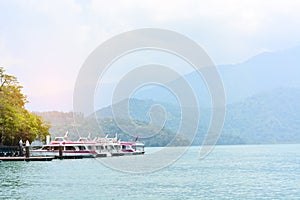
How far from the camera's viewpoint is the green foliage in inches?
3612

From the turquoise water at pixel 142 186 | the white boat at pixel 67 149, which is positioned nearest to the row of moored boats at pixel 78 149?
the white boat at pixel 67 149

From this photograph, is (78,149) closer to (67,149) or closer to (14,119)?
(67,149)

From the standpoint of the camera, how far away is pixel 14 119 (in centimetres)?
9206

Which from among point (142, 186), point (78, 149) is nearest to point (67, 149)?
point (78, 149)

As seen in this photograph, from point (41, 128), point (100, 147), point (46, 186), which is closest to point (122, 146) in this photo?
point (100, 147)

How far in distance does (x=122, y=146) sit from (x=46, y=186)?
253 ft

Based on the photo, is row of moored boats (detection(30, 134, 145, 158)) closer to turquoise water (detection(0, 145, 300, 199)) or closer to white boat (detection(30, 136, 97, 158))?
white boat (detection(30, 136, 97, 158))

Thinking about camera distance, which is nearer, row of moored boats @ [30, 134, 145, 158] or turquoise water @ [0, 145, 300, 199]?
turquoise water @ [0, 145, 300, 199]

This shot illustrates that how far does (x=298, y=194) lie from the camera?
44156 millimetres

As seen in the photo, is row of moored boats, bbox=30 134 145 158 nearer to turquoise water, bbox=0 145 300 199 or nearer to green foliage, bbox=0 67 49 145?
green foliage, bbox=0 67 49 145

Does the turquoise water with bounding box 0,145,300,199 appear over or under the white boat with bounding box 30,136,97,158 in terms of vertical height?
under

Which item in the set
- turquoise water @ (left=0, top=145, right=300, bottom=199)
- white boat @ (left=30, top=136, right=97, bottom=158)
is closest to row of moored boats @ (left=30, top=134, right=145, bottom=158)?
white boat @ (left=30, top=136, right=97, bottom=158)

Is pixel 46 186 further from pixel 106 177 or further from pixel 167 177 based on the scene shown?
pixel 167 177

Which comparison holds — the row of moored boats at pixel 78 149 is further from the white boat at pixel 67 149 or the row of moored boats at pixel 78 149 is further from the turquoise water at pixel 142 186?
the turquoise water at pixel 142 186
